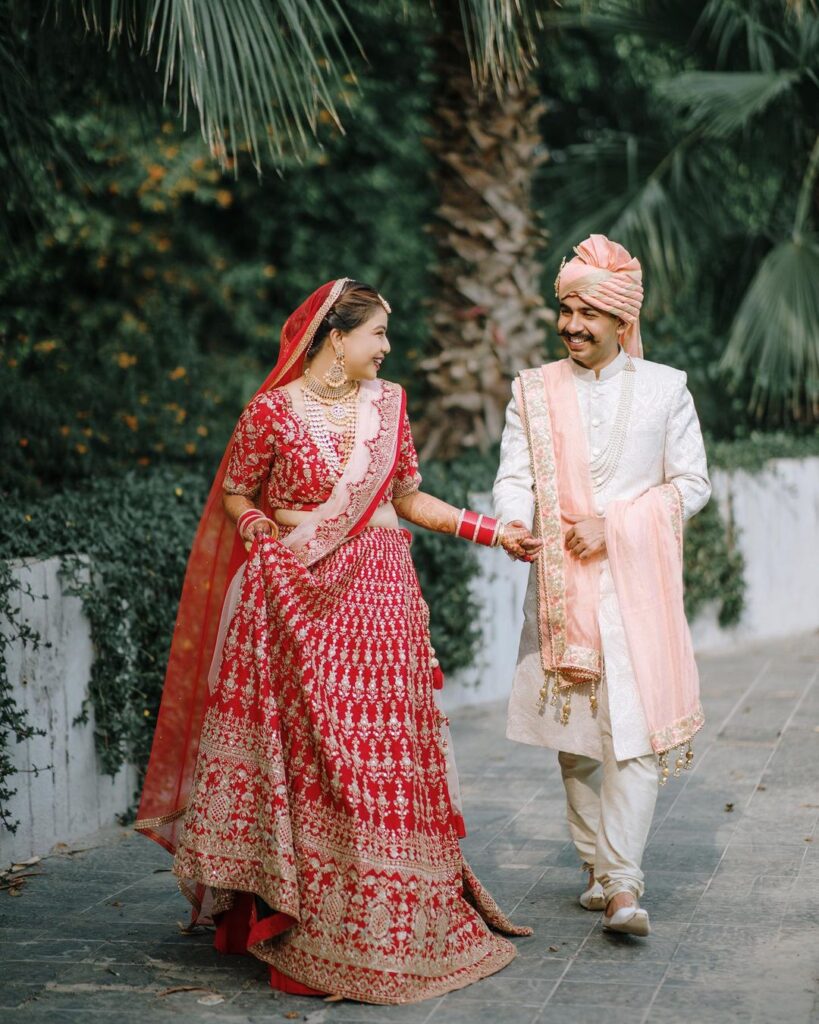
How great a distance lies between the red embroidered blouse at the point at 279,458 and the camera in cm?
443

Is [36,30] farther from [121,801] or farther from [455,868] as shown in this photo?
[455,868]

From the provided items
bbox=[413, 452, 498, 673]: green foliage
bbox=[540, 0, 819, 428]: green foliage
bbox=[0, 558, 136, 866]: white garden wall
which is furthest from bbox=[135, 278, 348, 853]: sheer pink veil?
bbox=[540, 0, 819, 428]: green foliage

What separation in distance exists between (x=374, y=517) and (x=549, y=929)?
139 cm

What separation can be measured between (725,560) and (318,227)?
653cm

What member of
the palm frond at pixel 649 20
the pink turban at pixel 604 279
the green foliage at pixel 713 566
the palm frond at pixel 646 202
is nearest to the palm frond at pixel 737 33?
the palm frond at pixel 649 20

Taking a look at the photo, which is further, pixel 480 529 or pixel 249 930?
pixel 480 529

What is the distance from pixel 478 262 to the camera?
962 centimetres

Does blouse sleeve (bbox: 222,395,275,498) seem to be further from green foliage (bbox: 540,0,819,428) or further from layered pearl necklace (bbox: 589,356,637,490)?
green foliage (bbox: 540,0,819,428)

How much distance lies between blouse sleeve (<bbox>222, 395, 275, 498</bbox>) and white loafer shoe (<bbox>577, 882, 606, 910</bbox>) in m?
1.69

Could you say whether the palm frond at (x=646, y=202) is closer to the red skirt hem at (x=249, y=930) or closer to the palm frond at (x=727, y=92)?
the palm frond at (x=727, y=92)

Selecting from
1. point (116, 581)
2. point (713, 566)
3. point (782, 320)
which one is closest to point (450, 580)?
point (116, 581)

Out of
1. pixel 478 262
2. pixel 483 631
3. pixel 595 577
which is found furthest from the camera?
pixel 478 262

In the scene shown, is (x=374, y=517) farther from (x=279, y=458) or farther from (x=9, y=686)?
(x=9, y=686)

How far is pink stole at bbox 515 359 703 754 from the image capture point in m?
4.62
